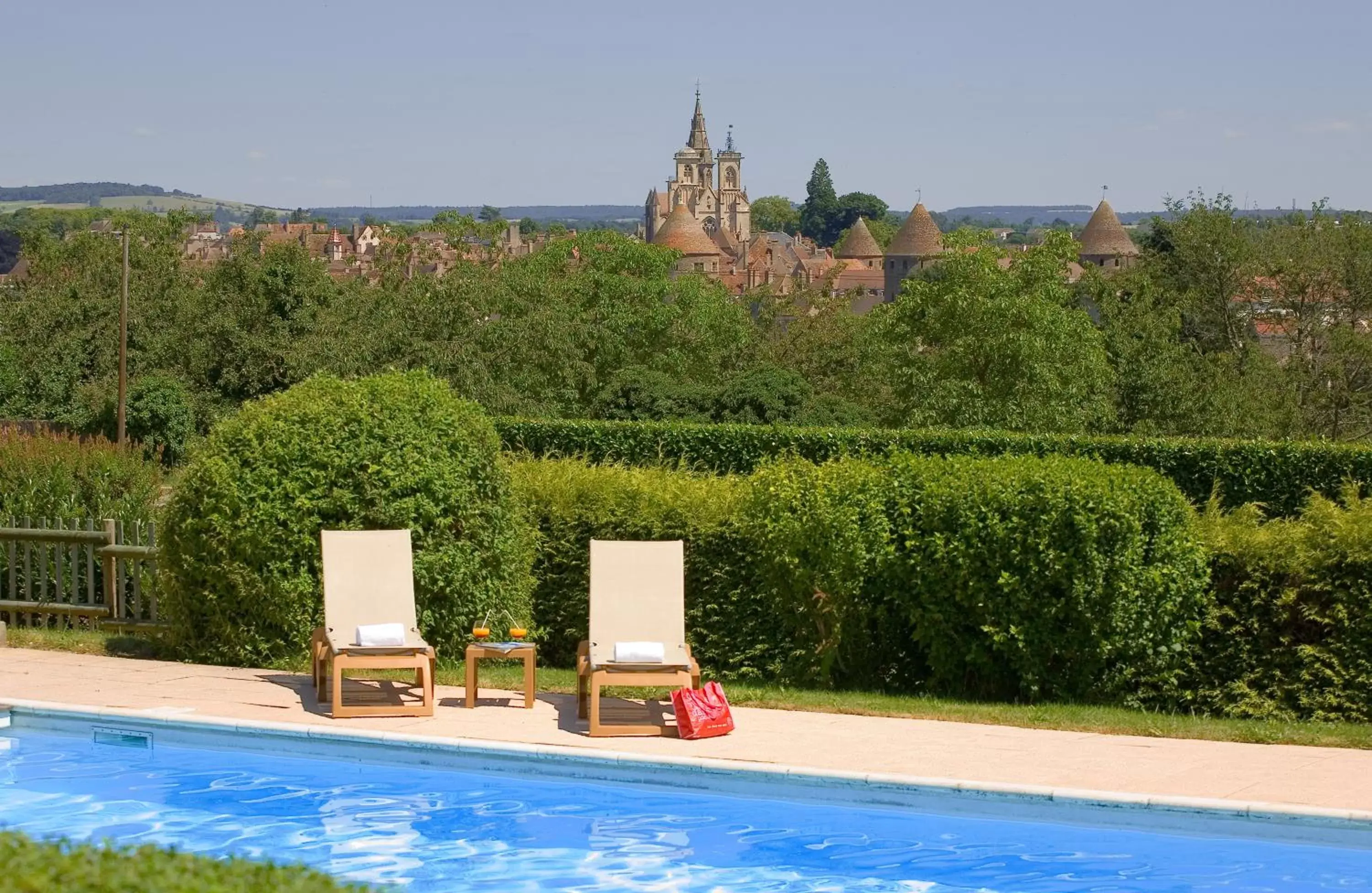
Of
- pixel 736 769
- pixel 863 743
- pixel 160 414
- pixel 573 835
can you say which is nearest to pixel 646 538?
pixel 863 743

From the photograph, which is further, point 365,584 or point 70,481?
point 70,481

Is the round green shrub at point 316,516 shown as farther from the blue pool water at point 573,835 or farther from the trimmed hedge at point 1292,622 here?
the trimmed hedge at point 1292,622

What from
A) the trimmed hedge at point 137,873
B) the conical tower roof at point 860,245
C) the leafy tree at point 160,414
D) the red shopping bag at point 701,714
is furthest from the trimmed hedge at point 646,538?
the conical tower roof at point 860,245

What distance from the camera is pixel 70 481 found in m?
13.7

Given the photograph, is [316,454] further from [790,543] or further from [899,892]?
[899,892]

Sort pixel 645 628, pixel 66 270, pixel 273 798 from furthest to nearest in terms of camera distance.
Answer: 1. pixel 66 270
2. pixel 645 628
3. pixel 273 798

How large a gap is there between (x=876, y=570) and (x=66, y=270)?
2344 inches

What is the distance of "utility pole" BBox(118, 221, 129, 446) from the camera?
144ft

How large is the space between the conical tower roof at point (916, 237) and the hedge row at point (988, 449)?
12456cm

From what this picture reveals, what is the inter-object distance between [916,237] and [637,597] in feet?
471

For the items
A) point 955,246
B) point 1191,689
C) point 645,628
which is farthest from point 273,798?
point 955,246

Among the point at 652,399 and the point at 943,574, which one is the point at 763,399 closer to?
the point at 652,399

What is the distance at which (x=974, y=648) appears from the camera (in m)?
9.77

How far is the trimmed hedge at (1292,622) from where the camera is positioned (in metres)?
9.18
